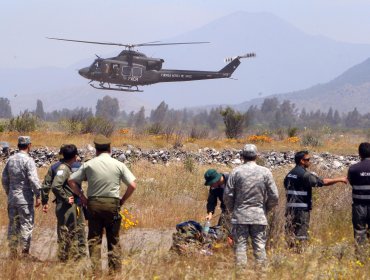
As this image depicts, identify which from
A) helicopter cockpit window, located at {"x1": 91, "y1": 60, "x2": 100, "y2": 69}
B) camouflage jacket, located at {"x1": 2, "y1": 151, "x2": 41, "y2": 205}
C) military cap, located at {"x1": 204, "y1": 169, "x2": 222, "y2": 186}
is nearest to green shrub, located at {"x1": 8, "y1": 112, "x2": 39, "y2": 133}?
helicopter cockpit window, located at {"x1": 91, "y1": 60, "x2": 100, "y2": 69}

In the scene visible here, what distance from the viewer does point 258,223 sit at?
26.9ft

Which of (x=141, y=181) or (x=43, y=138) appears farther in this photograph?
(x=43, y=138)

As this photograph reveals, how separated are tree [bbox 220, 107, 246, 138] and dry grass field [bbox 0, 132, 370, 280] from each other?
15.9m

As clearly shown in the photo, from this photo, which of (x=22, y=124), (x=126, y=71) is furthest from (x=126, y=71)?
(x=22, y=124)

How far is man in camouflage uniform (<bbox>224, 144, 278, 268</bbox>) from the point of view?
824 cm

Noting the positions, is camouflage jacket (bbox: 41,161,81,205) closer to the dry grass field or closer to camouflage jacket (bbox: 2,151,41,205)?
camouflage jacket (bbox: 2,151,41,205)

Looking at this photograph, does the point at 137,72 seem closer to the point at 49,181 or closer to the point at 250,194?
the point at 49,181

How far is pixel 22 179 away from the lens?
9555 mm

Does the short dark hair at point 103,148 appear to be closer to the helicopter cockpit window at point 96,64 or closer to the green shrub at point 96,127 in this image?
the green shrub at point 96,127

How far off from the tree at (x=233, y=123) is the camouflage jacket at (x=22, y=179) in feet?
103

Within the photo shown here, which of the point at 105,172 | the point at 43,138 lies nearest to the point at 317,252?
the point at 105,172

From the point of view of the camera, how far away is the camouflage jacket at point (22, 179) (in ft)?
31.1

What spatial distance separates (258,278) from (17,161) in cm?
440

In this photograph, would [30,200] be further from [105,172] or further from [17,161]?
[105,172]
